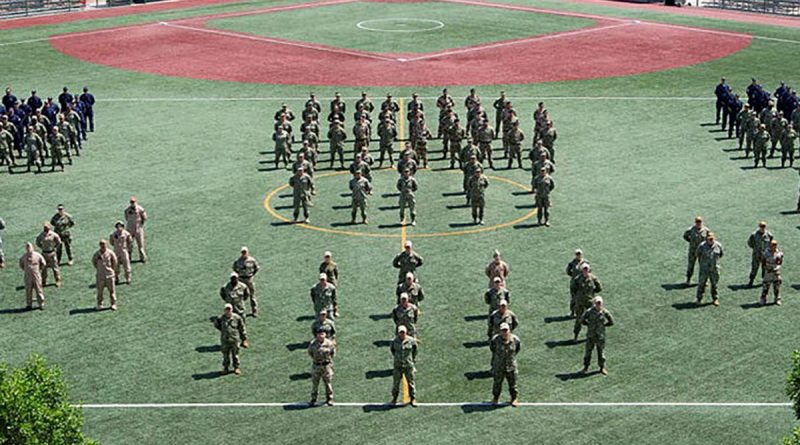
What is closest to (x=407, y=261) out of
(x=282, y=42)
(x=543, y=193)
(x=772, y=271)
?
(x=543, y=193)

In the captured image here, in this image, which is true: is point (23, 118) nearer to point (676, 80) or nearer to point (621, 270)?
point (621, 270)

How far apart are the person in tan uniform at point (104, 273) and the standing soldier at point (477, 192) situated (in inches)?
472

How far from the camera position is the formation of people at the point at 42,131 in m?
47.2

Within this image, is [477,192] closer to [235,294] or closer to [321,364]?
[235,294]

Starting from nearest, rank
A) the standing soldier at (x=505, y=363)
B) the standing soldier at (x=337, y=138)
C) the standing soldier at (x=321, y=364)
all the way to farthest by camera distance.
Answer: the standing soldier at (x=505, y=363)
the standing soldier at (x=321, y=364)
the standing soldier at (x=337, y=138)

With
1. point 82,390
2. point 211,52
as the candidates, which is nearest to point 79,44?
point 211,52

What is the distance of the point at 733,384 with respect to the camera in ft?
91.0

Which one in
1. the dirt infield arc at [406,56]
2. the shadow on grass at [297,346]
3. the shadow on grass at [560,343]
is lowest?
the shadow on grass at [297,346]

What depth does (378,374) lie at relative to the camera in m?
28.6

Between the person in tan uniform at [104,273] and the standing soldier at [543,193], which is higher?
the standing soldier at [543,193]

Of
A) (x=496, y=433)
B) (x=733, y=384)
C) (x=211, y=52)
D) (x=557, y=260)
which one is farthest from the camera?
(x=211, y=52)

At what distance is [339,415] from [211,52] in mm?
49370

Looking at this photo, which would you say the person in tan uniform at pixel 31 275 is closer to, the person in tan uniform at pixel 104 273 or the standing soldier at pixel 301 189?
the person in tan uniform at pixel 104 273

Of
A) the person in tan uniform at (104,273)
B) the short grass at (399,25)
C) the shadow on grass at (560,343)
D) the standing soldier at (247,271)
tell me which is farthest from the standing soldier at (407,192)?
the short grass at (399,25)
